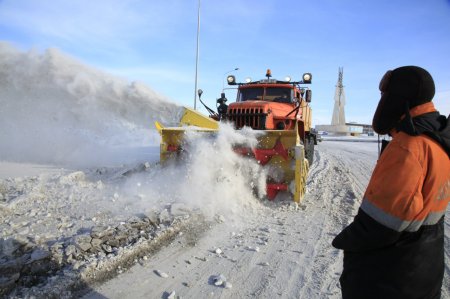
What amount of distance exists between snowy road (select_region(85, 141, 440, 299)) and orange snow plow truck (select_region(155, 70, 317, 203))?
30.6 inches

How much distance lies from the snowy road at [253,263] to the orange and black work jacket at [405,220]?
1.60 m

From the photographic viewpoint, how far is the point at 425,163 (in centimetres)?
139

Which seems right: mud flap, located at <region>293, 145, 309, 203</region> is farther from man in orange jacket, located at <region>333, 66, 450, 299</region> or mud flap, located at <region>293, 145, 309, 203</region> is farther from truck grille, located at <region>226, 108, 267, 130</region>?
man in orange jacket, located at <region>333, 66, 450, 299</region>

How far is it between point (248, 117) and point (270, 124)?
0.51 m

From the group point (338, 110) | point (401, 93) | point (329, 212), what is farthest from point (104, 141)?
point (338, 110)

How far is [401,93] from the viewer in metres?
1.54

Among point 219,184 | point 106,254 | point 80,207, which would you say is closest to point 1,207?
point 80,207

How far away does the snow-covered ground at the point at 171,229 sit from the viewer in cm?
310

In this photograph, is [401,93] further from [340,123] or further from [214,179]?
[340,123]

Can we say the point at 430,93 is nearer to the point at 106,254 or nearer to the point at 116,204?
the point at 106,254

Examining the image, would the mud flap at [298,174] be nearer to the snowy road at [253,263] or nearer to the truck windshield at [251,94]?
the snowy road at [253,263]

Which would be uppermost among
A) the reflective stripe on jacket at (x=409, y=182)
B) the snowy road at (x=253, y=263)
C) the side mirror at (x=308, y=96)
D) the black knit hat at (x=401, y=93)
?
the side mirror at (x=308, y=96)

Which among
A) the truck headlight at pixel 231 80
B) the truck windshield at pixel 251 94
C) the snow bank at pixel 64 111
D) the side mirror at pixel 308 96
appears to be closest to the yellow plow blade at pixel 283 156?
the side mirror at pixel 308 96

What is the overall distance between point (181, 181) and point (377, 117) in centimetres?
487
